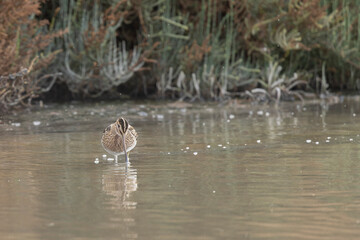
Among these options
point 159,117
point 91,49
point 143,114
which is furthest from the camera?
point 91,49

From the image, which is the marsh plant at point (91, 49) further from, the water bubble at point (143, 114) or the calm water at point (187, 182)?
the calm water at point (187, 182)

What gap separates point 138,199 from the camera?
Answer: 6.36m

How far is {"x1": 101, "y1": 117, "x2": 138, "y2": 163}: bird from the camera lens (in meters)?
8.83

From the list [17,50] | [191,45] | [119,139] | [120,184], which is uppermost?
[191,45]

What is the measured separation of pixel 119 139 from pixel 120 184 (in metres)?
1.74

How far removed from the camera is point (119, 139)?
29.1 feet

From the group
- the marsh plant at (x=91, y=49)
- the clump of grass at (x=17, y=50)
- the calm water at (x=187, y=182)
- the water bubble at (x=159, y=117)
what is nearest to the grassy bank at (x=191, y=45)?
the marsh plant at (x=91, y=49)

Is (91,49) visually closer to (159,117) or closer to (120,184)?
(159,117)

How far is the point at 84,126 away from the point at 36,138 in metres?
1.89

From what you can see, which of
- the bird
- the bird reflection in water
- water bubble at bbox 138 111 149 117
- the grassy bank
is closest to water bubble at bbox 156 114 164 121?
water bubble at bbox 138 111 149 117

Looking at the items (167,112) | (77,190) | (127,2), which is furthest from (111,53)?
(77,190)

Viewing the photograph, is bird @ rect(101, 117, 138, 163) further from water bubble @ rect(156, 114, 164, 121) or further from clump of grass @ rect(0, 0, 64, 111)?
water bubble @ rect(156, 114, 164, 121)

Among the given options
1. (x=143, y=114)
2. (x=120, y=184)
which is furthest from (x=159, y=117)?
(x=120, y=184)

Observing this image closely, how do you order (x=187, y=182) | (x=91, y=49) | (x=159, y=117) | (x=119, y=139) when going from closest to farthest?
(x=187, y=182), (x=119, y=139), (x=159, y=117), (x=91, y=49)
